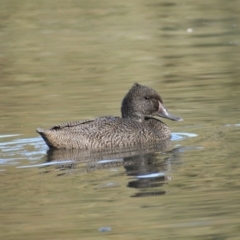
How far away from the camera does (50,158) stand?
1066 centimetres

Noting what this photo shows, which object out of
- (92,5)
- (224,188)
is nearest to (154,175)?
(224,188)

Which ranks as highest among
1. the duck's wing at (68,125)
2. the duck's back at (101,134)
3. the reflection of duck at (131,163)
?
the duck's wing at (68,125)

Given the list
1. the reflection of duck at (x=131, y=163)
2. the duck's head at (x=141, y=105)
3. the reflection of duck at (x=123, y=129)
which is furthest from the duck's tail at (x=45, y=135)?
the duck's head at (x=141, y=105)

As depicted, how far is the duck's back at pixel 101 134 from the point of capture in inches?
434

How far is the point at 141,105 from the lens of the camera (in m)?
12.2

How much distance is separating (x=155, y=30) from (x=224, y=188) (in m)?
14.1

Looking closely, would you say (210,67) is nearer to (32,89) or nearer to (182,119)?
(32,89)

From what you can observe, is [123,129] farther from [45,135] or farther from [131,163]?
[131,163]

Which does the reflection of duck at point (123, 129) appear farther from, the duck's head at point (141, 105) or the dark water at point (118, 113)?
the dark water at point (118, 113)

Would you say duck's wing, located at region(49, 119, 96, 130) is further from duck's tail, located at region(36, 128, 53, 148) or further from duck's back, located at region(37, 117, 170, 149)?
duck's tail, located at region(36, 128, 53, 148)

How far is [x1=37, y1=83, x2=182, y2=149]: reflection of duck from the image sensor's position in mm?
11069

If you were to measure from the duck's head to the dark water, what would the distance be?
360 millimetres

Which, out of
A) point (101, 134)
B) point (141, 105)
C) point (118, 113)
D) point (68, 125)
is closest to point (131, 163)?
point (101, 134)

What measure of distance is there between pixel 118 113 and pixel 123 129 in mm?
2127
